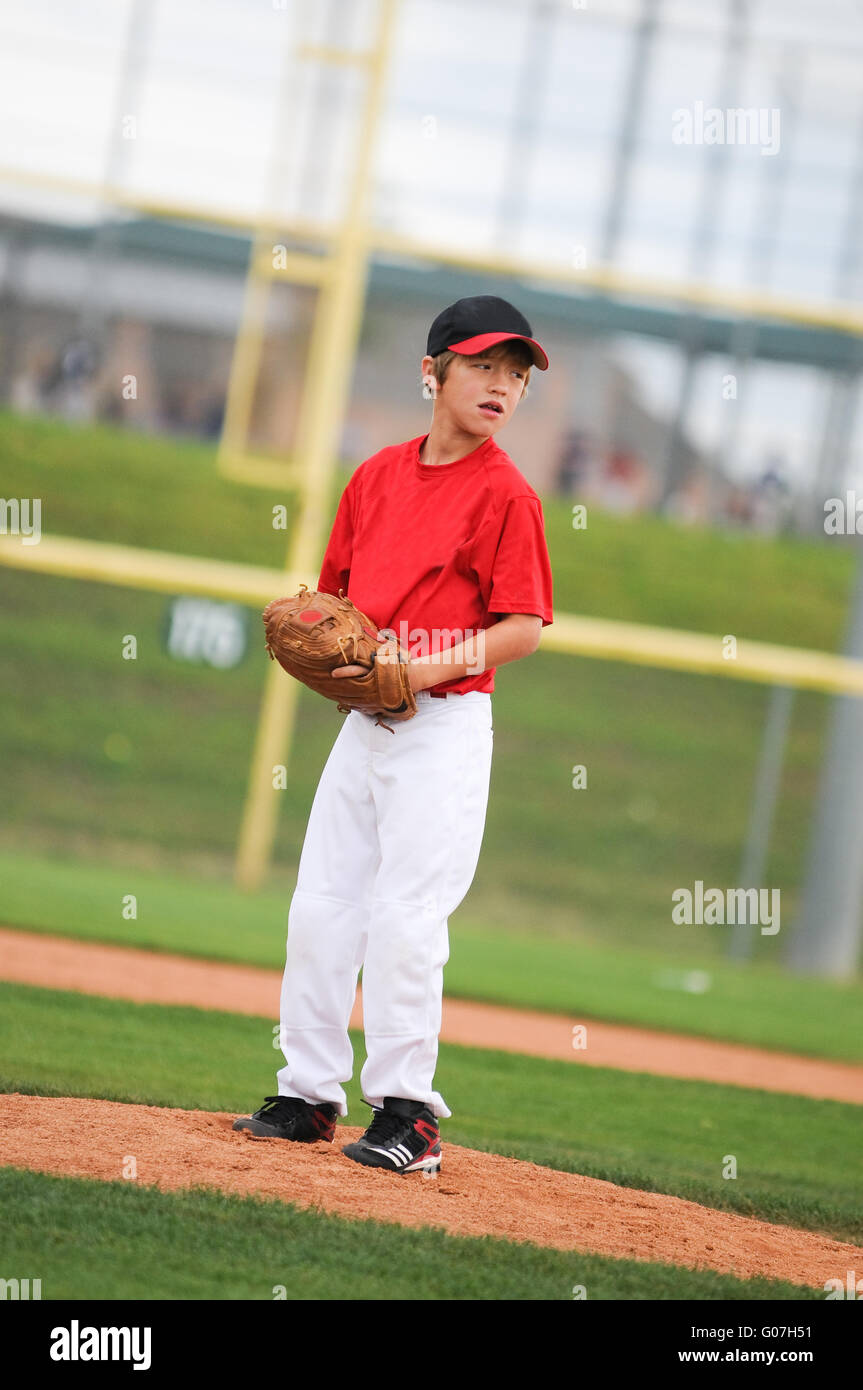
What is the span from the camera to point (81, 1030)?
5.35 metres

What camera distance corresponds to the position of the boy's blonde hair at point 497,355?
359 cm

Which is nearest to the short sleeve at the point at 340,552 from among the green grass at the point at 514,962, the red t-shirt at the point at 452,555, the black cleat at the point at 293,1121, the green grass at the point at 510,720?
the red t-shirt at the point at 452,555

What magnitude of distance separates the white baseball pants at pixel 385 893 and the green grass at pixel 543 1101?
790 mm

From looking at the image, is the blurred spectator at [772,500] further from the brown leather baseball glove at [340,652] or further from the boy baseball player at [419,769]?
the brown leather baseball glove at [340,652]

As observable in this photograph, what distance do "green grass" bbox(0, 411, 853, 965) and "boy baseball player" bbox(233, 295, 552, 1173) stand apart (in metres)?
7.29

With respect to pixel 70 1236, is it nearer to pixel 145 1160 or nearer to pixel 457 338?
pixel 145 1160

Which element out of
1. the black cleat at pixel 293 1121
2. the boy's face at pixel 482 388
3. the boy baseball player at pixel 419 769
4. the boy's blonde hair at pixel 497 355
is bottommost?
the black cleat at pixel 293 1121

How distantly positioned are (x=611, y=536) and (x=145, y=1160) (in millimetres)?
12606

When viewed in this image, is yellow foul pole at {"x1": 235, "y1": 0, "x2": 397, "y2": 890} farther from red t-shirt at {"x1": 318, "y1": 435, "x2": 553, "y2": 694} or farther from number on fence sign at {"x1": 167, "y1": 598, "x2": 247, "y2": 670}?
red t-shirt at {"x1": 318, "y1": 435, "x2": 553, "y2": 694}

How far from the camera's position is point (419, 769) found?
11.6ft

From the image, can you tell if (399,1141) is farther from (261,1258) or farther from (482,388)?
(482,388)

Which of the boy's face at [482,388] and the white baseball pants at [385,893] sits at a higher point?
the boy's face at [482,388]
